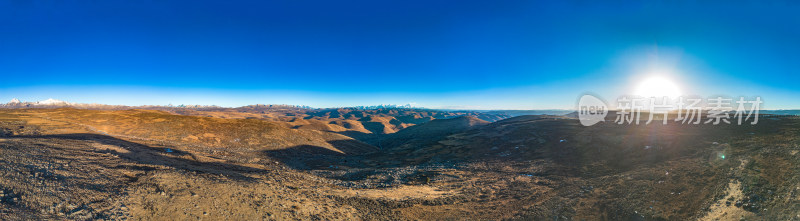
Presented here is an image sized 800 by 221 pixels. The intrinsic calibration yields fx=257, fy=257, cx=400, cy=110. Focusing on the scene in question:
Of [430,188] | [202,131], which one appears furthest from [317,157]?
[430,188]

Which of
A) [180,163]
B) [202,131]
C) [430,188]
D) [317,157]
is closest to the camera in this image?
[430,188]

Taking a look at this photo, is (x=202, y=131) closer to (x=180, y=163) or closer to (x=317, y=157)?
(x=317, y=157)

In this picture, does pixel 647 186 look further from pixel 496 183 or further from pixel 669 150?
pixel 669 150

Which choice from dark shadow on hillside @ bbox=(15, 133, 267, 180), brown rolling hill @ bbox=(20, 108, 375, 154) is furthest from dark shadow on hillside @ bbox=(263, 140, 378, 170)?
dark shadow on hillside @ bbox=(15, 133, 267, 180)

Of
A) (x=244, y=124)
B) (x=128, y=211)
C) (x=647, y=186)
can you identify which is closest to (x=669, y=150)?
(x=647, y=186)

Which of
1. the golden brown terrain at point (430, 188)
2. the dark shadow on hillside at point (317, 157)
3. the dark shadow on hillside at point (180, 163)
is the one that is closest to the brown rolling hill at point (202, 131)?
the dark shadow on hillside at point (317, 157)

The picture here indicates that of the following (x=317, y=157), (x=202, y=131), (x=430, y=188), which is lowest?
(x=317, y=157)

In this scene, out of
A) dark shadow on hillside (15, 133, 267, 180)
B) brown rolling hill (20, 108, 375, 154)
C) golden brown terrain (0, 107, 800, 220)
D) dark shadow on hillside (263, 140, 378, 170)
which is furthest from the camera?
brown rolling hill (20, 108, 375, 154)

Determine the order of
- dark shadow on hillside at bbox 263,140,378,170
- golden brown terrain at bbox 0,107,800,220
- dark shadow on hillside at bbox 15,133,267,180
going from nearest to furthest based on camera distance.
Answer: golden brown terrain at bbox 0,107,800,220, dark shadow on hillside at bbox 15,133,267,180, dark shadow on hillside at bbox 263,140,378,170

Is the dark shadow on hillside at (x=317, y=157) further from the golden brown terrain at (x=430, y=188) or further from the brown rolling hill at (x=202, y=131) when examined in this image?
the golden brown terrain at (x=430, y=188)

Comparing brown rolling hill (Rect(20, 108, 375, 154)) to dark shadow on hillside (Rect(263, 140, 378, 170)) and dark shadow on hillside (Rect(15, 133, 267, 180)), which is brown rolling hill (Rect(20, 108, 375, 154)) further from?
dark shadow on hillside (Rect(15, 133, 267, 180))

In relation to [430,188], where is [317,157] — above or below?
below
